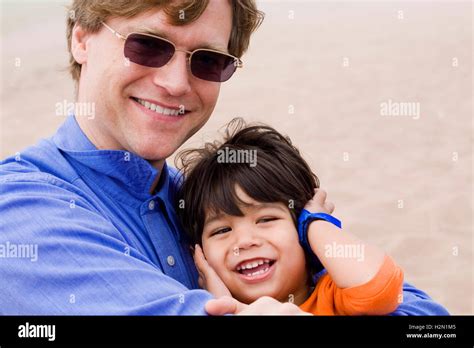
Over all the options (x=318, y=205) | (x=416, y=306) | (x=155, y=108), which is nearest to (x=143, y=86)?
(x=155, y=108)

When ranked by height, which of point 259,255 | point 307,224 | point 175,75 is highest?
point 175,75

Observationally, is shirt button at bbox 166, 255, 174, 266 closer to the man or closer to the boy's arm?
the man

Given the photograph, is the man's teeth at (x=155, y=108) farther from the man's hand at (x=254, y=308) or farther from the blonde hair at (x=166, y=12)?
the man's hand at (x=254, y=308)

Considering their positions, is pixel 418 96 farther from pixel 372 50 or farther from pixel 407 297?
pixel 407 297

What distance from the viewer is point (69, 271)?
5.43 feet

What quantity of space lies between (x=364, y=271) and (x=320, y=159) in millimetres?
5491

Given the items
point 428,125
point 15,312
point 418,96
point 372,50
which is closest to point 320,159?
point 428,125

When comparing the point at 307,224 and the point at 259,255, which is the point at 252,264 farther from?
the point at 307,224

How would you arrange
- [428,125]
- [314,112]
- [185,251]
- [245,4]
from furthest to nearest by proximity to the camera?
Result: [314,112], [428,125], [245,4], [185,251]

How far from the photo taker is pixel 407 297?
85.6 inches

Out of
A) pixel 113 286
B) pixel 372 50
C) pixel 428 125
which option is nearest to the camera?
pixel 113 286

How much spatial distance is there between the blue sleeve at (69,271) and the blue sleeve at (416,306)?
702 mm

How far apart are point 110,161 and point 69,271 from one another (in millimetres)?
525

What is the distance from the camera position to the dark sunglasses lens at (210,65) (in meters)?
2.23
